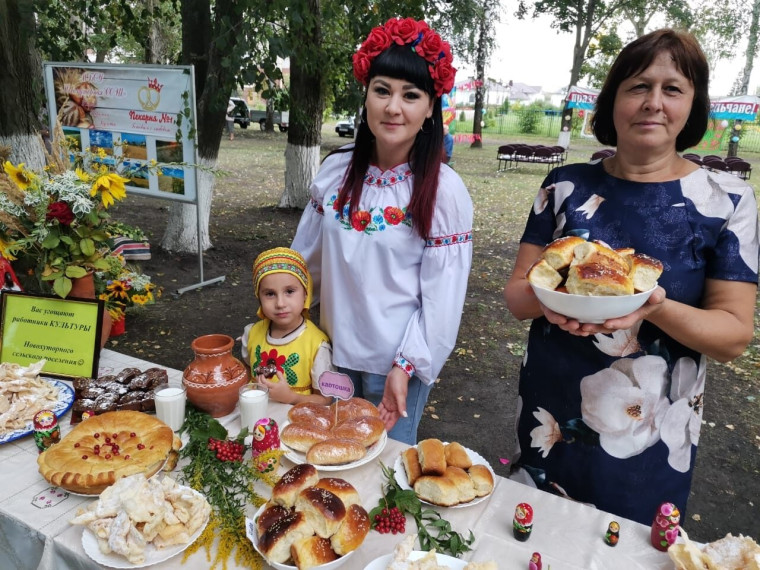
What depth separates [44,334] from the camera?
2.09m

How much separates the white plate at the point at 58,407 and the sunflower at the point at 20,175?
33.2 inches

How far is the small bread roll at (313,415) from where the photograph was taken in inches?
66.4

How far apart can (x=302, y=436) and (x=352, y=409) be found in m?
0.20

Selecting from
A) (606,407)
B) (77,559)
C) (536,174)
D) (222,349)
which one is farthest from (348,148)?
(536,174)

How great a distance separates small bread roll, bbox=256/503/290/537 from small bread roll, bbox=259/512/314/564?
2 cm

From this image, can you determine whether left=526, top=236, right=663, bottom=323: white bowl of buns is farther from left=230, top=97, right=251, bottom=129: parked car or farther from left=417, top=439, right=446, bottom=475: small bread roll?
left=230, top=97, right=251, bottom=129: parked car

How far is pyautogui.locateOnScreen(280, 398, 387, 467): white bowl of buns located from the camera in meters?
1.55

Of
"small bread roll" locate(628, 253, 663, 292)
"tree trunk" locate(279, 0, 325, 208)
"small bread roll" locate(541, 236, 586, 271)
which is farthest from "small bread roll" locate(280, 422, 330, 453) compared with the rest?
"tree trunk" locate(279, 0, 325, 208)

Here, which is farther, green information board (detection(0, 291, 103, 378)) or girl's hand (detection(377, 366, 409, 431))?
green information board (detection(0, 291, 103, 378))

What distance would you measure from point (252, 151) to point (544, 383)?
2096cm

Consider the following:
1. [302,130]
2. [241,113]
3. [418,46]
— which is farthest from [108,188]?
[241,113]

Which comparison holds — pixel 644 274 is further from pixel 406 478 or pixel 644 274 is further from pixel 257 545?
pixel 257 545

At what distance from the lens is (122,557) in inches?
48.3

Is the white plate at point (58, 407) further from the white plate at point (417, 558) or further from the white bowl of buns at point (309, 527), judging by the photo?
the white plate at point (417, 558)
